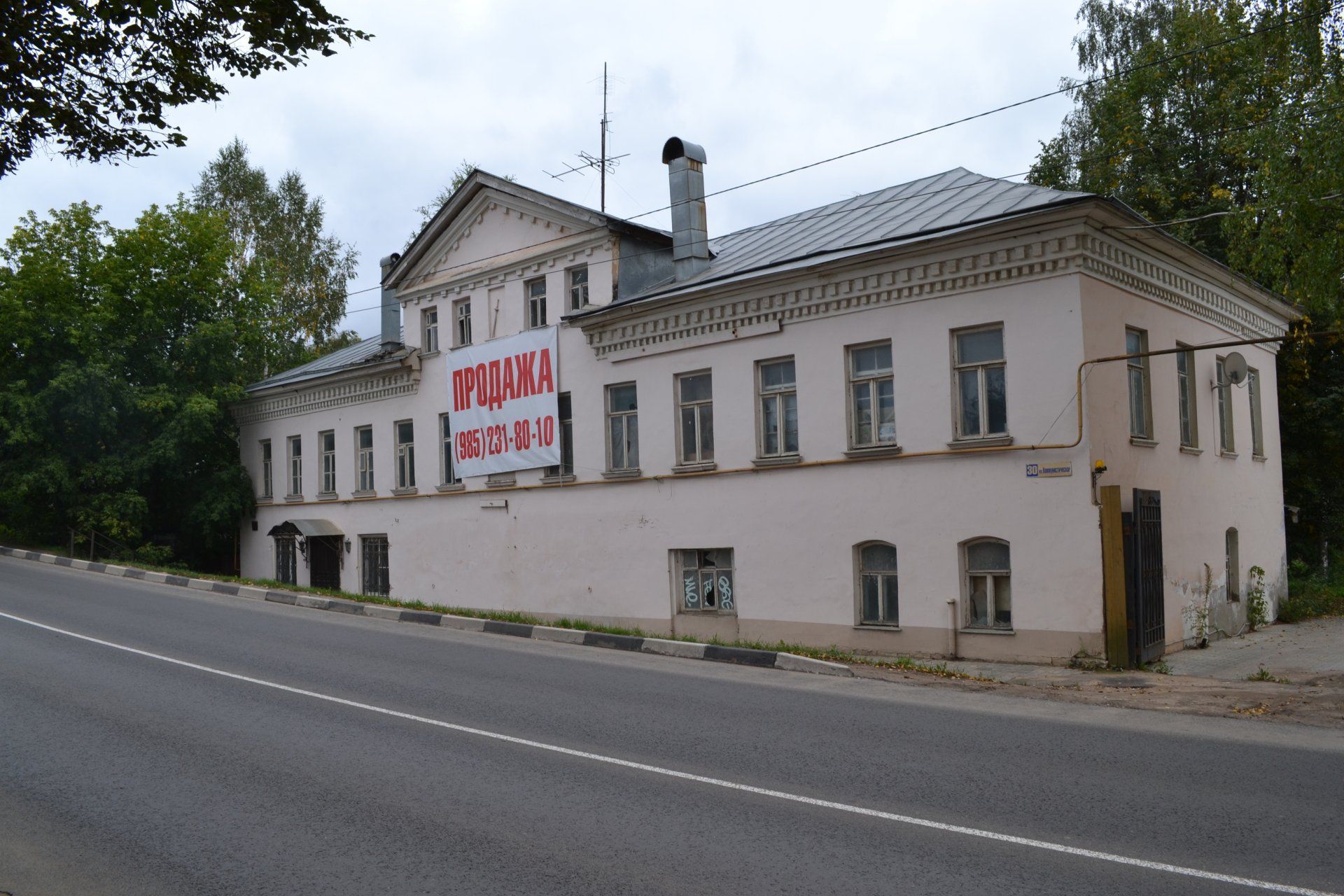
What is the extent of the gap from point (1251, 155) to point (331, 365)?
22895 millimetres

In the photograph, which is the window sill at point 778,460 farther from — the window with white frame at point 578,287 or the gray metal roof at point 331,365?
the gray metal roof at point 331,365

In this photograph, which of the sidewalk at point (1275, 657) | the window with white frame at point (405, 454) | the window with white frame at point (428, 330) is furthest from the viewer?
the window with white frame at point (405, 454)

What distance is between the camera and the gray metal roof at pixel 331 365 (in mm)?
27578

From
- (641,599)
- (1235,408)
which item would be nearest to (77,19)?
(641,599)

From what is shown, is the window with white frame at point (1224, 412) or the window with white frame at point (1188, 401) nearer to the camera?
the window with white frame at point (1188, 401)

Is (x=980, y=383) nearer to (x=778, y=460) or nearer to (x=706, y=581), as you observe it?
(x=778, y=460)

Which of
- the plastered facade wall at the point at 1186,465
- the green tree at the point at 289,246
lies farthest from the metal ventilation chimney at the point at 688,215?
the green tree at the point at 289,246

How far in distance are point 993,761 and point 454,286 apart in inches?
721

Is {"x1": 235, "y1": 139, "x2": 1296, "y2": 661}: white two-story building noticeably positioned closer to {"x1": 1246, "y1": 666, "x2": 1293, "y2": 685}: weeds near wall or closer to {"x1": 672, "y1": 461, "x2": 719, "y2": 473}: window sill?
{"x1": 672, "y1": 461, "x2": 719, "y2": 473}: window sill

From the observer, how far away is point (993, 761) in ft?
26.1

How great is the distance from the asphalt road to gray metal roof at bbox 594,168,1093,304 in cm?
708

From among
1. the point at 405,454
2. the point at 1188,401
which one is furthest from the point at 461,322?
the point at 1188,401

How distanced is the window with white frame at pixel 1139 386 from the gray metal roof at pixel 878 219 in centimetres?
252

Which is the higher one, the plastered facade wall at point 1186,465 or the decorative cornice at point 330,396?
the decorative cornice at point 330,396
